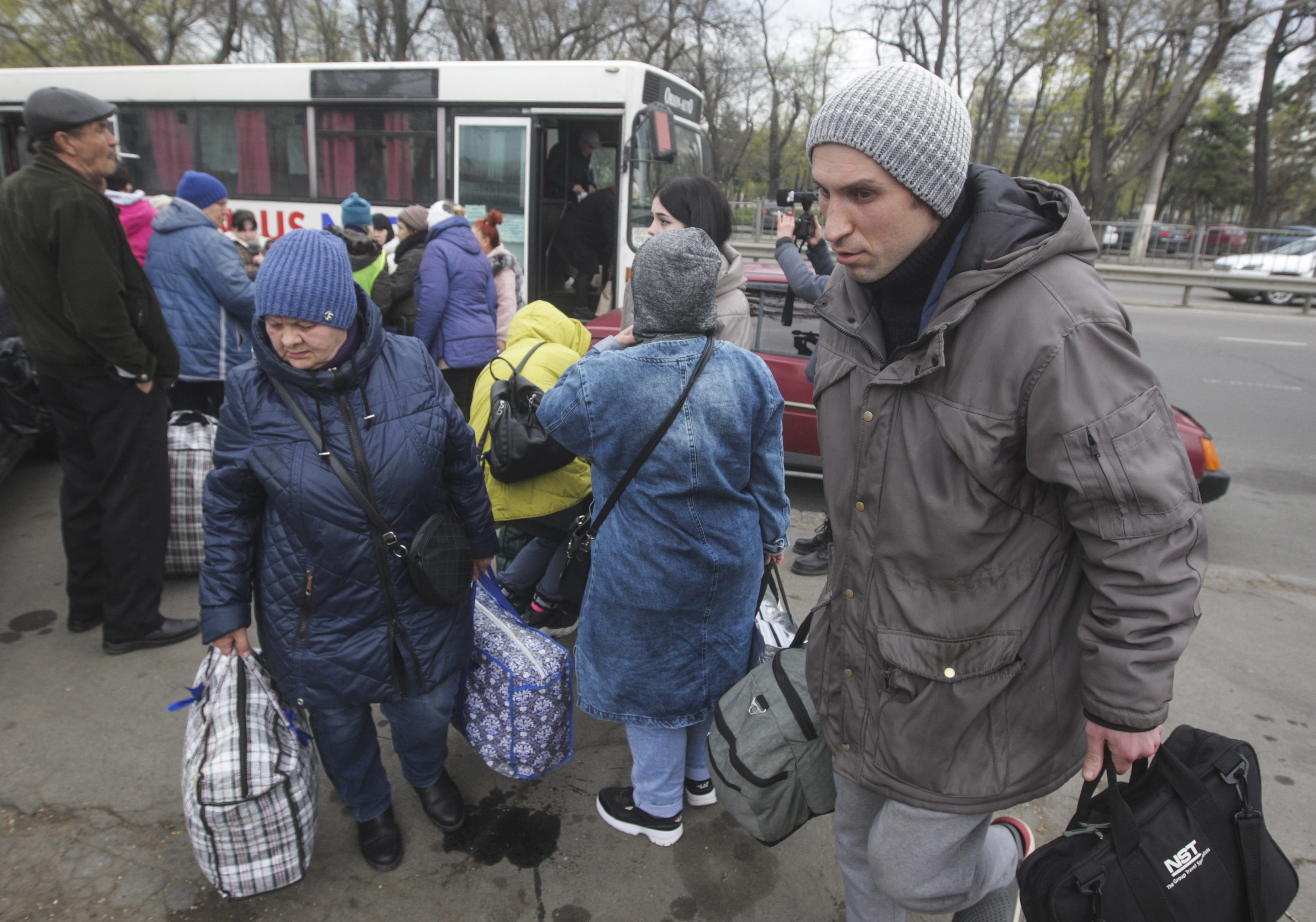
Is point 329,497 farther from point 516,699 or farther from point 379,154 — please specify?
point 379,154

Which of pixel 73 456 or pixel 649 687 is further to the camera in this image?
pixel 73 456

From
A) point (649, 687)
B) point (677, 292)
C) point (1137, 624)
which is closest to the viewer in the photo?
point (1137, 624)

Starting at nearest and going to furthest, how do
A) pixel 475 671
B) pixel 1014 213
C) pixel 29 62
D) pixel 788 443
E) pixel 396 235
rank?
1. pixel 1014 213
2. pixel 475 671
3. pixel 788 443
4. pixel 396 235
5. pixel 29 62

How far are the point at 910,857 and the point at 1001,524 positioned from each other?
0.71 metres

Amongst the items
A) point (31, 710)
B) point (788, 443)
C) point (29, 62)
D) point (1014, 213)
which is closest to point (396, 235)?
point (788, 443)

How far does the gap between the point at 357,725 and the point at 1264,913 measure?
82.2 inches

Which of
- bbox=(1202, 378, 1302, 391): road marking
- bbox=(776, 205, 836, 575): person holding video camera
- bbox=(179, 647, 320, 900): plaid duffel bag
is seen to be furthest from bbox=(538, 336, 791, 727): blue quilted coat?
bbox=(1202, 378, 1302, 391): road marking

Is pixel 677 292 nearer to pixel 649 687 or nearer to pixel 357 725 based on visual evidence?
pixel 649 687

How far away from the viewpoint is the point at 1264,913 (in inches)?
52.8

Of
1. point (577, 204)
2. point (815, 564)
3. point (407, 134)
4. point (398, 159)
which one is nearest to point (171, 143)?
point (398, 159)

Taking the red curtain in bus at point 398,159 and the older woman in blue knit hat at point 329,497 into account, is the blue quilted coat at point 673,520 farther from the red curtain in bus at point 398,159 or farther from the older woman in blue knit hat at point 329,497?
the red curtain in bus at point 398,159

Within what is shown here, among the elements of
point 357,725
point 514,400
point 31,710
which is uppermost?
point 514,400

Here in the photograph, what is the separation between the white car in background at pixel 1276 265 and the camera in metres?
18.0

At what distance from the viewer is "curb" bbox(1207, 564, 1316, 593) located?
462 cm
